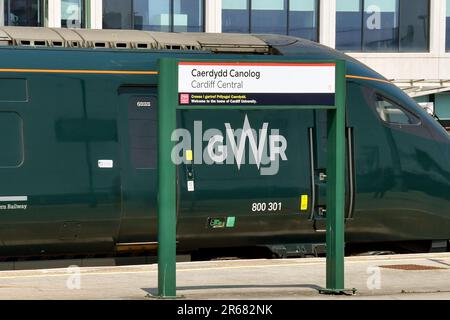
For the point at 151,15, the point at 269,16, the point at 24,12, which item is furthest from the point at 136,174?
the point at 269,16

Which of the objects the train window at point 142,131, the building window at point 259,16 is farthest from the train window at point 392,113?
the building window at point 259,16

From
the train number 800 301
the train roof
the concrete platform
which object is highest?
the train roof

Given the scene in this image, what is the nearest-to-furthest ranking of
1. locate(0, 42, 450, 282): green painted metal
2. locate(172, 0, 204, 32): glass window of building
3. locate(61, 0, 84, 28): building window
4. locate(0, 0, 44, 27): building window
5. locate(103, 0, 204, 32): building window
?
locate(0, 42, 450, 282): green painted metal → locate(0, 0, 44, 27): building window → locate(61, 0, 84, 28): building window → locate(103, 0, 204, 32): building window → locate(172, 0, 204, 32): glass window of building

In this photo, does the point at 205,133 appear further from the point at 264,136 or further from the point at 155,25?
the point at 155,25

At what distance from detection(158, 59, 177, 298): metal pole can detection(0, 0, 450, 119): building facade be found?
89.6 ft

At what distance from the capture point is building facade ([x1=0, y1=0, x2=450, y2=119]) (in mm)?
38469

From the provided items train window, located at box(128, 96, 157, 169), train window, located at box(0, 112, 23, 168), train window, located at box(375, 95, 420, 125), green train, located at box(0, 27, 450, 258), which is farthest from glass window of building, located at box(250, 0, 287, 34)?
train window, located at box(0, 112, 23, 168)

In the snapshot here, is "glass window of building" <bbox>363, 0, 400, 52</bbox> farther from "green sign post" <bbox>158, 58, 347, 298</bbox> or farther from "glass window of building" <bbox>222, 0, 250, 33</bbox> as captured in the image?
"green sign post" <bbox>158, 58, 347, 298</bbox>

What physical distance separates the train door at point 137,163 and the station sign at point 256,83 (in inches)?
Answer: 170

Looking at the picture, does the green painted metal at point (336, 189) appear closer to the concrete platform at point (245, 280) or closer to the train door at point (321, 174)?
the concrete platform at point (245, 280)
